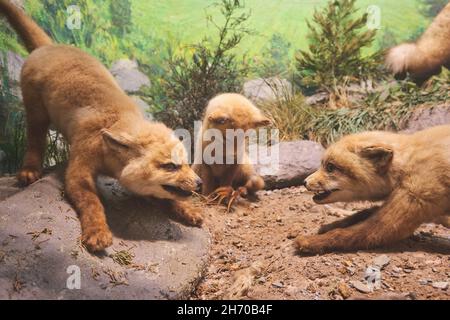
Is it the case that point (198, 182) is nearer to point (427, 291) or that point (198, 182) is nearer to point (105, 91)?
point (105, 91)

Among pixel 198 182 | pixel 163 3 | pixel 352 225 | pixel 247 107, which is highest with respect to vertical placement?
pixel 163 3

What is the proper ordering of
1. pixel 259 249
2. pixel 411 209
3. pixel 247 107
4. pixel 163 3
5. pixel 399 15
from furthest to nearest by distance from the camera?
pixel 399 15
pixel 163 3
pixel 247 107
pixel 259 249
pixel 411 209

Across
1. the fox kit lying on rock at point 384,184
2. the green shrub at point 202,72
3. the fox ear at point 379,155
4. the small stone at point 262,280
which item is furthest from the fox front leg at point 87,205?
the green shrub at point 202,72

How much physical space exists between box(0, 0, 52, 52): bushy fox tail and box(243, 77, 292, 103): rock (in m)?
3.19

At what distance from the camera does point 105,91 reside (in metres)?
3.82

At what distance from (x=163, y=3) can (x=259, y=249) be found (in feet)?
11.5

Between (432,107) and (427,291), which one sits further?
(432,107)

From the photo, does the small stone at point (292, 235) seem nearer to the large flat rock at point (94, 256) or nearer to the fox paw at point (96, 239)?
the large flat rock at point (94, 256)

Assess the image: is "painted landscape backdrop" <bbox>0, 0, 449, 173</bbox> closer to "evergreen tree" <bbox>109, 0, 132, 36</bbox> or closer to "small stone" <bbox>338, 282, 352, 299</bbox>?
"evergreen tree" <bbox>109, 0, 132, 36</bbox>

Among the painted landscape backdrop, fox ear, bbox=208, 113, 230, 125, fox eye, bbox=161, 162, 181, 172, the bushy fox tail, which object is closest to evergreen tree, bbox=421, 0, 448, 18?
the painted landscape backdrop

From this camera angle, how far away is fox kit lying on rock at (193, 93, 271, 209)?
484 cm

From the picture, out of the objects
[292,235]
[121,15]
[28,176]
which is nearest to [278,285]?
[292,235]

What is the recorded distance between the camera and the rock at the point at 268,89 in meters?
6.84
